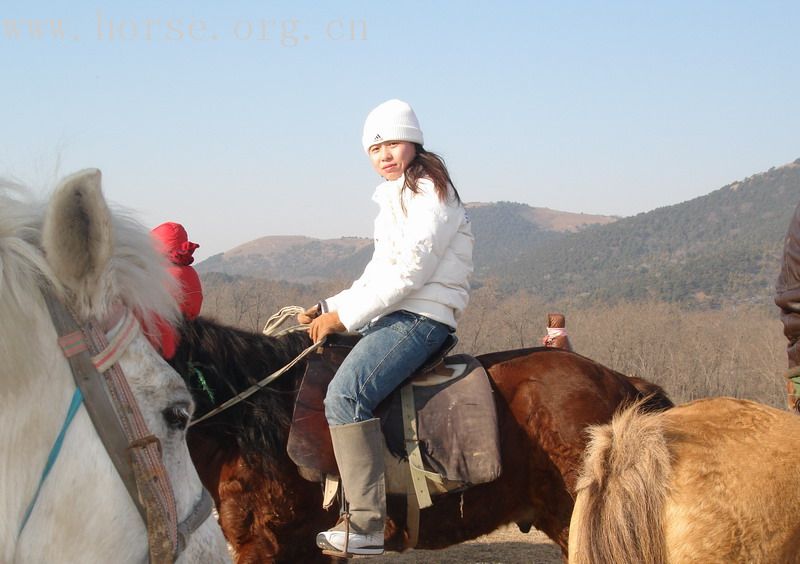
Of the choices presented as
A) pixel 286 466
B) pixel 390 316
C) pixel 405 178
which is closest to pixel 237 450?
pixel 286 466

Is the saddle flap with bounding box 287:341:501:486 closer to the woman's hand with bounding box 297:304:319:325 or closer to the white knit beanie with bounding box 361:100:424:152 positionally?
the woman's hand with bounding box 297:304:319:325

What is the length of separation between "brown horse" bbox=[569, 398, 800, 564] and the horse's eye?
1.43 m

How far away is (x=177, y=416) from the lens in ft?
5.35

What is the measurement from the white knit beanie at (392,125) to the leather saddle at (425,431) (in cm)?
113

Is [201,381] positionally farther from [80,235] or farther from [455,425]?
[80,235]

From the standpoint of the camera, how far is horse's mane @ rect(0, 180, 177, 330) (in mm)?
1390

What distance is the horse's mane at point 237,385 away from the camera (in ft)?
11.7

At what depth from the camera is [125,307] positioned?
1579mm

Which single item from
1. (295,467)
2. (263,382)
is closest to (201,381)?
(263,382)

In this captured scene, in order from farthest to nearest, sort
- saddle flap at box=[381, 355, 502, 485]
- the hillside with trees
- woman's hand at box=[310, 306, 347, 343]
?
the hillside with trees < woman's hand at box=[310, 306, 347, 343] < saddle flap at box=[381, 355, 502, 485]

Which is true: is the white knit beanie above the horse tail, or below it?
above

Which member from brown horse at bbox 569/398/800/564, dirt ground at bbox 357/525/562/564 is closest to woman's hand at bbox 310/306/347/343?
brown horse at bbox 569/398/800/564

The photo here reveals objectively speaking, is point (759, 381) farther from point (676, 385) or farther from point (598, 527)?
point (598, 527)

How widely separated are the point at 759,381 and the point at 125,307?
65.2 ft
